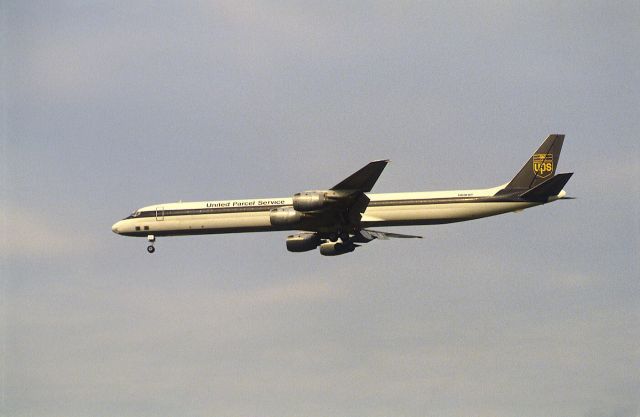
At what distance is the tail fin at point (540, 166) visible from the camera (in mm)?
68125

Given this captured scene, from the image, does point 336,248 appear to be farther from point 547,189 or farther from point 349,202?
point 547,189

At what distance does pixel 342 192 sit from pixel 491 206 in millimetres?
10538

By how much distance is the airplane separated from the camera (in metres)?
64.6

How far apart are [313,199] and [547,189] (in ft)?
49.9

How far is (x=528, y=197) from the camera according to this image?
67.2 meters

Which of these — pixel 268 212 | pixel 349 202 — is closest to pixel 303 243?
pixel 268 212

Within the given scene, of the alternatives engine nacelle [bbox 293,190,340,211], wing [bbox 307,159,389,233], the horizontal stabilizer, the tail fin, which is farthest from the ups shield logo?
engine nacelle [bbox 293,190,340,211]

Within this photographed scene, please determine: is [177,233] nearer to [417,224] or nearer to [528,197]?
[417,224]

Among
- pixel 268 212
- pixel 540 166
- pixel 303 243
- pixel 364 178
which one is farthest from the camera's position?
pixel 303 243

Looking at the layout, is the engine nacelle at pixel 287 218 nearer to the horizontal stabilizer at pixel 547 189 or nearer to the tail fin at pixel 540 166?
the tail fin at pixel 540 166

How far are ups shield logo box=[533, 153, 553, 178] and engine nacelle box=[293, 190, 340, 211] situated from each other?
46.1 feet

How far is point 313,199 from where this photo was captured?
209 feet

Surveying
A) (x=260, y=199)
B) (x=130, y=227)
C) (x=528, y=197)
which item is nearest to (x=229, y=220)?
(x=260, y=199)

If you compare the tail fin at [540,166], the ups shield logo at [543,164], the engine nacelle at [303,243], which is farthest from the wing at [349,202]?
the ups shield logo at [543,164]
